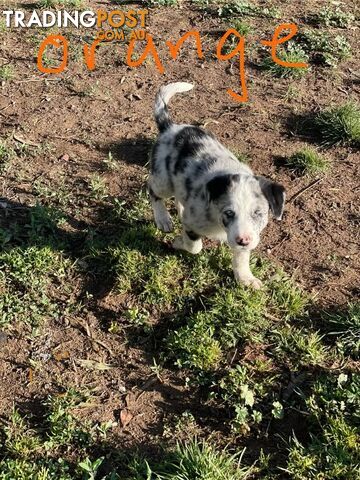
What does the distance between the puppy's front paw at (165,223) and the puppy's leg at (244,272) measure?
2.53ft

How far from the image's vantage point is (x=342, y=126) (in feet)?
20.0

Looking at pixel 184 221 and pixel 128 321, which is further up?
pixel 184 221

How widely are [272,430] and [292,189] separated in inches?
106

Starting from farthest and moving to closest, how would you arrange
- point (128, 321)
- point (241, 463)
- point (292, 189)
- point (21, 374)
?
1. point (292, 189)
2. point (128, 321)
3. point (21, 374)
4. point (241, 463)

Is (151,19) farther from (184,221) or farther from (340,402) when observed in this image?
(340,402)

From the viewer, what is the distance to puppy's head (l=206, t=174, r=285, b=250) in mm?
3797

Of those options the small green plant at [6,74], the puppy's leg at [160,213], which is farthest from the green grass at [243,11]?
the puppy's leg at [160,213]

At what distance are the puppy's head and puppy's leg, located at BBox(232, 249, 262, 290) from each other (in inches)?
21.8

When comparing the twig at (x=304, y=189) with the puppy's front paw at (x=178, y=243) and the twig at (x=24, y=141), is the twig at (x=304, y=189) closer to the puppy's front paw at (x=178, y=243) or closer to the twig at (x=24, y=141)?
the puppy's front paw at (x=178, y=243)

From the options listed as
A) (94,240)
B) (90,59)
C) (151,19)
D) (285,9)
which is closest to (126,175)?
(94,240)

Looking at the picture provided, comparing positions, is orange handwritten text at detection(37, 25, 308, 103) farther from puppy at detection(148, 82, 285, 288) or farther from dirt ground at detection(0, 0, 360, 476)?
puppy at detection(148, 82, 285, 288)

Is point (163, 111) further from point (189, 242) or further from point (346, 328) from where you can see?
point (346, 328)

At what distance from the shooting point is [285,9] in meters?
8.40

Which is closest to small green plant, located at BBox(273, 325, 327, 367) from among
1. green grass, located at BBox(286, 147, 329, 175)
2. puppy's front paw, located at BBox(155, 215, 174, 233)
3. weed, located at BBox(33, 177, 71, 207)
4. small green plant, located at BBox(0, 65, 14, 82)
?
Answer: puppy's front paw, located at BBox(155, 215, 174, 233)
